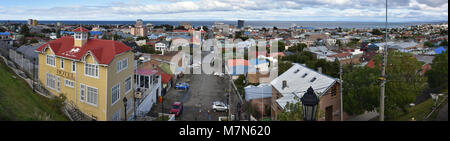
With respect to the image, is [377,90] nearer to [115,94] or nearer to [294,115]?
[294,115]

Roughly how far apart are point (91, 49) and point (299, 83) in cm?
375

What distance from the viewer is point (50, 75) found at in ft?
12.0

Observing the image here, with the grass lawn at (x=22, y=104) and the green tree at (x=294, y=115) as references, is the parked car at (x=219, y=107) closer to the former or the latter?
the green tree at (x=294, y=115)

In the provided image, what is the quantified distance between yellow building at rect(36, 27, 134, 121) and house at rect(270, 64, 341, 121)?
2.20 meters

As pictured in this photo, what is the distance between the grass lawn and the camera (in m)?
2.51

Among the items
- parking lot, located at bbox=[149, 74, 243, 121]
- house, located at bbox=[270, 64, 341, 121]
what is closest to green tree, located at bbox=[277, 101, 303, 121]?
house, located at bbox=[270, 64, 341, 121]

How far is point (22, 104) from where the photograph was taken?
2.88 m

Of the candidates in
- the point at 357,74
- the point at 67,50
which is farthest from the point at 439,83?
the point at 67,50

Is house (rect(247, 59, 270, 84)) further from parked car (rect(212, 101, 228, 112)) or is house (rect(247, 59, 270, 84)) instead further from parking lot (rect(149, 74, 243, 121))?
parked car (rect(212, 101, 228, 112))

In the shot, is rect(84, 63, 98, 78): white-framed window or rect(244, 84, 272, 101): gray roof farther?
rect(244, 84, 272, 101): gray roof

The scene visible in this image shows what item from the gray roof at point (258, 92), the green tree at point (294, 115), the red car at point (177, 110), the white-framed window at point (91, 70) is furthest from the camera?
the gray roof at point (258, 92)

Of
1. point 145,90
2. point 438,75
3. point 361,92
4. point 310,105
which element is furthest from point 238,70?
point 310,105

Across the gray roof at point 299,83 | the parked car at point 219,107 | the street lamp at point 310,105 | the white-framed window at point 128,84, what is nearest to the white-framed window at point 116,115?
the white-framed window at point 128,84

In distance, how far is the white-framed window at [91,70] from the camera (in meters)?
3.40
